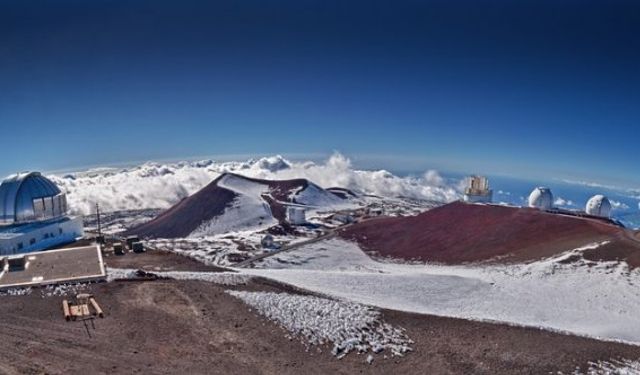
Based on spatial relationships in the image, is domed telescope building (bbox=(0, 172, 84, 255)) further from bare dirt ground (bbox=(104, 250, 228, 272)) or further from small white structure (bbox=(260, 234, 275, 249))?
small white structure (bbox=(260, 234, 275, 249))

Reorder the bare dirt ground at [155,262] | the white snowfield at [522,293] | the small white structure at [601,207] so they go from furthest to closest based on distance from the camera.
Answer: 1. the small white structure at [601,207]
2. the bare dirt ground at [155,262]
3. the white snowfield at [522,293]

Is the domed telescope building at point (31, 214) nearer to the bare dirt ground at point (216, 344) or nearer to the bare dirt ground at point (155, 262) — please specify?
the bare dirt ground at point (155, 262)

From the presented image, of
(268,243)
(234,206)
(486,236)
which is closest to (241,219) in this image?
(234,206)

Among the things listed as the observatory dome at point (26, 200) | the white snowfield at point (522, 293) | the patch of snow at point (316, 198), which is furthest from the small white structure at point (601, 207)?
the observatory dome at point (26, 200)

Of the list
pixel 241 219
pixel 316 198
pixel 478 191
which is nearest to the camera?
pixel 478 191

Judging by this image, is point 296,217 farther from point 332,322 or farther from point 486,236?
point 332,322

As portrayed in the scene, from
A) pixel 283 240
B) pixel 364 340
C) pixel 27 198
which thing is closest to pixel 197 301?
pixel 364 340
